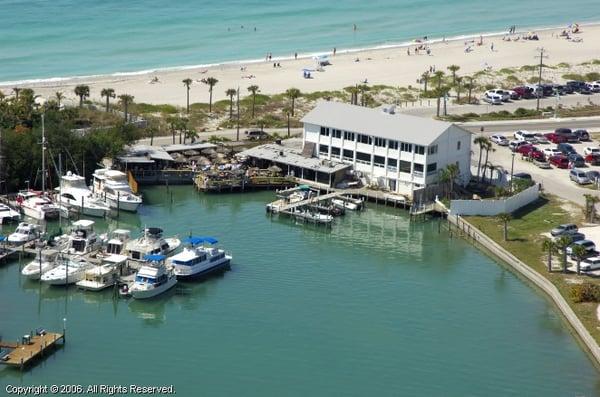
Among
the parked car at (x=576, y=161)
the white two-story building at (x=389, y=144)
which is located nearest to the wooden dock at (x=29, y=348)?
the white two-story building at (x=389, y=144)

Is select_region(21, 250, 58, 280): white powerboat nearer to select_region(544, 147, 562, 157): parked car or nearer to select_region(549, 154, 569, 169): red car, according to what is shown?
select_region(549, 154, 569, 169): red car

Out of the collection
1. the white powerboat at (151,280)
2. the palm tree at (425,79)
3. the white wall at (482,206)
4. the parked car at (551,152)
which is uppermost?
the palm tree at (425,79)

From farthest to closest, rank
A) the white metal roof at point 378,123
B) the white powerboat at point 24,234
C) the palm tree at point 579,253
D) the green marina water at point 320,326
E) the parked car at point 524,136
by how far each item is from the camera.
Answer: the parked car at point 524,136 < the white metal roof at point 378,123 < the white powerboat at point 24,234 < the palm tree at point 579,253 < the green marina water at point 320,326

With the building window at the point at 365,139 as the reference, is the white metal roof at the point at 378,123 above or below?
above

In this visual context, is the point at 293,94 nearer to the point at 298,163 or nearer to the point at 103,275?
the point at 298,163

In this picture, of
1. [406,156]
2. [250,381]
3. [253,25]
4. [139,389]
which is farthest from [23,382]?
[253,25]

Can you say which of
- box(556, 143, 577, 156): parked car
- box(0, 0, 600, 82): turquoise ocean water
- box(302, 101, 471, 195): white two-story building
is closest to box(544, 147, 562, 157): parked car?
box(556, 143, 577, 156): parked car

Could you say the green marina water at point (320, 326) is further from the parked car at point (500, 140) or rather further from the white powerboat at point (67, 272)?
the parked car at point (500, 140)

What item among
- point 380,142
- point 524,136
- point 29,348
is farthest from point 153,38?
point 29,348
